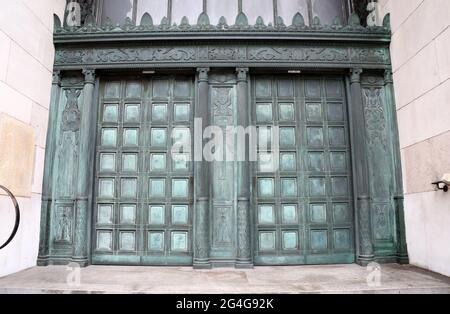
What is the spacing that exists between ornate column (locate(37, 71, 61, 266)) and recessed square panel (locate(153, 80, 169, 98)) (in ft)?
6.85

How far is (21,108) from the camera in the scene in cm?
571

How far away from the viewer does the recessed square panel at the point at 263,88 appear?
22.6ft

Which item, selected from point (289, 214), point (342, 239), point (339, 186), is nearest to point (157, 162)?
point (289, 214)

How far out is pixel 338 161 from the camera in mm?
6703

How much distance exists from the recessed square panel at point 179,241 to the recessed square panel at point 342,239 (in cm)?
312

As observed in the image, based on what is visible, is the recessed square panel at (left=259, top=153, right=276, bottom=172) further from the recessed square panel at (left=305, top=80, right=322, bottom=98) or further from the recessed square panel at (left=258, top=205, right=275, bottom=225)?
the recessed square panel at (left=305, top=80, right=322, bottom=98)

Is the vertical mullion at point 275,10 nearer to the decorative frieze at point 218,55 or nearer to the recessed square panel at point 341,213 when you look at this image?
the decorative frieze at point 218,55

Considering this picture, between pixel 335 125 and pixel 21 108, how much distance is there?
6.32 meters

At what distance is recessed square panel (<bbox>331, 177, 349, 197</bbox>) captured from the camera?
659cm

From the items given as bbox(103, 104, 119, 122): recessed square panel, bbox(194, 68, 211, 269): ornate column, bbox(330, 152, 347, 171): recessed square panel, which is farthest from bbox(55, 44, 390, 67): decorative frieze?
bbox(330, 152, 347, 171): recessed square panel

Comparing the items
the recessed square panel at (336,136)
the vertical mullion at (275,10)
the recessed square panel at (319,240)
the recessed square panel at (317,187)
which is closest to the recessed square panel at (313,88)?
the recessed square panel at (336,136)

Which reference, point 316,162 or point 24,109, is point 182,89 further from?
point 316,162

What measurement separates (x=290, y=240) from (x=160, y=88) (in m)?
4.36

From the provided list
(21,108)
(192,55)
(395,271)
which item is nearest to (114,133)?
(21,108)
